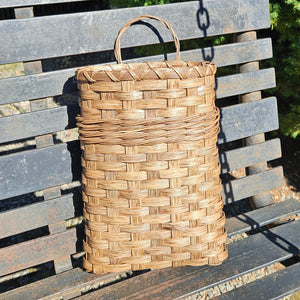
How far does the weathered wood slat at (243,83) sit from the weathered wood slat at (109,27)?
267 millimetres

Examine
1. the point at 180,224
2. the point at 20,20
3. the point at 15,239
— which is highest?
the point at 20,20

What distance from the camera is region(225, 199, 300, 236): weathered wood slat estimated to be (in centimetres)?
213

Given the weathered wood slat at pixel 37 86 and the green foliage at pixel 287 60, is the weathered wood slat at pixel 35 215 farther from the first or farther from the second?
the green foliage at pixel 287 60

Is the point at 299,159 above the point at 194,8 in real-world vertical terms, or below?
below

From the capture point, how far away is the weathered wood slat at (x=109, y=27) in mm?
1792

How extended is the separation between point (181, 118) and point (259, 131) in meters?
0.91

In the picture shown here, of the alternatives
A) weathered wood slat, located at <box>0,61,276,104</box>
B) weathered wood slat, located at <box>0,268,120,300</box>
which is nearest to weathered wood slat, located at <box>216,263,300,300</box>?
weathered wood slat, located at <box>0,268,120,300</box>

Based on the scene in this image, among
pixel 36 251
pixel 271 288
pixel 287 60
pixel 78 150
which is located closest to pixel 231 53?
pixel 78 150

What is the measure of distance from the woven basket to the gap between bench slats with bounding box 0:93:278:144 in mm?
240

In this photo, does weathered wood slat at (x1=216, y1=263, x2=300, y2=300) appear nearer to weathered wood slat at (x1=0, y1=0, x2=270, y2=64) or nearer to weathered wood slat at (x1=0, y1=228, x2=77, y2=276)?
weathered wood slat at (x1=0, y1=228, x2=77, y2=276)

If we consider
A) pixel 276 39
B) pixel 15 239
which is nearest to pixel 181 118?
pixel 15 239

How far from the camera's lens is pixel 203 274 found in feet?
5.82

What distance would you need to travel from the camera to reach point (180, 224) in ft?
5.66

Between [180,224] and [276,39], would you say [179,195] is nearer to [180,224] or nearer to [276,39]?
[180,224]
